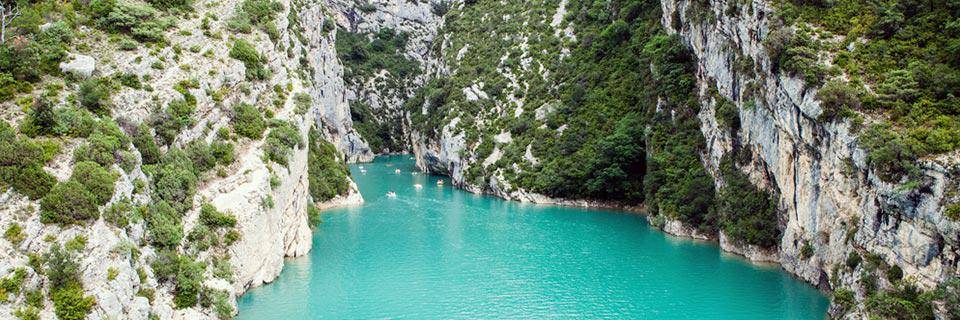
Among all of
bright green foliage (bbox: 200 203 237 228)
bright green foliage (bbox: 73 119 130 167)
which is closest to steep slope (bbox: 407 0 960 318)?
bright green foliage (bbox: 200 203 237 228)

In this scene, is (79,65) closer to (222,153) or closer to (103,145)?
(103,145)

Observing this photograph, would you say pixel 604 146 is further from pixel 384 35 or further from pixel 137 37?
pixel 384 35

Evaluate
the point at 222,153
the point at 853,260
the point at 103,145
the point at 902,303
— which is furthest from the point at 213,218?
the point at 902,303

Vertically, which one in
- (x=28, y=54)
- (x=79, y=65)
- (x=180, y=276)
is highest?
(x=28, y=54)

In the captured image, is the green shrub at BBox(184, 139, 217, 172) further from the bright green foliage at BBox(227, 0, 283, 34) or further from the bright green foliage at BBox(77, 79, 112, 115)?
the bright green foliage at BBox(227, 0, 283, 34)

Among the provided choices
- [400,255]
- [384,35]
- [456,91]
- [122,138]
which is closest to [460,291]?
[400,255]

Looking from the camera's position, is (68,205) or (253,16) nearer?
(68,205)
